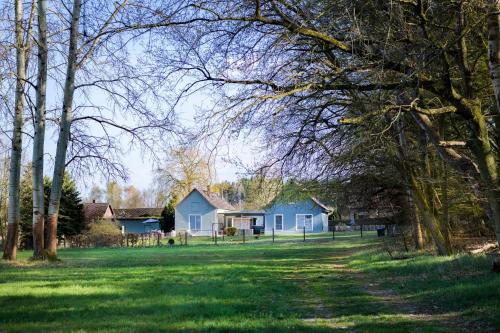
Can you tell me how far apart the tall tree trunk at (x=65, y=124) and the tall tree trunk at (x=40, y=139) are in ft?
1.24

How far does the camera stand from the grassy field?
7.91 m

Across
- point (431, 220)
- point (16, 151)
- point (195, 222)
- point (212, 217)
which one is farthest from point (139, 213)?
point (431, 220)

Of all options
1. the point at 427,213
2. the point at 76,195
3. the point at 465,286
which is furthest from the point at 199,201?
the point at 465,286

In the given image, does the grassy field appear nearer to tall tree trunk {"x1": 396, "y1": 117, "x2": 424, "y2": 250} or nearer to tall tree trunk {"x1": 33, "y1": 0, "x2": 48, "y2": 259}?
tall tree trunk {"x1": 33, "y1": 0, "x2": 48, "y2": 259}

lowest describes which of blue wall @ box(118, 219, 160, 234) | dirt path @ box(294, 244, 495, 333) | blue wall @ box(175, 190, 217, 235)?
dirt path @ box(294, 244, 495, 333)

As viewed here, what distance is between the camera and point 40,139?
1933 centimetres

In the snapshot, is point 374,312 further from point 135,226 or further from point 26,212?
point 135,226

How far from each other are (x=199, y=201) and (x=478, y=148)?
63.1 m

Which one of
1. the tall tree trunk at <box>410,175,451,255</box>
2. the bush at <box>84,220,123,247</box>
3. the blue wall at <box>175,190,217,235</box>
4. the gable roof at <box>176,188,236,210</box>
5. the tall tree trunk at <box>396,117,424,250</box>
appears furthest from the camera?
the blue wall at <box>175,190,217,235</box>

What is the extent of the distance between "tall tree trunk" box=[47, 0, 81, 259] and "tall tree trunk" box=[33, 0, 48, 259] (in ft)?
1.24

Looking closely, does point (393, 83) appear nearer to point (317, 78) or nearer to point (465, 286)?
point (317, 78)

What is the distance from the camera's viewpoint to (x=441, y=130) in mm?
14281

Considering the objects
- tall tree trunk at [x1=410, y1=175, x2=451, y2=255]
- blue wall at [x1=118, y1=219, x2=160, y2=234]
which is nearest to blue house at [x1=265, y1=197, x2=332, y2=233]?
blue wall at [x1=118, y1=219, x2=160, y2=234]

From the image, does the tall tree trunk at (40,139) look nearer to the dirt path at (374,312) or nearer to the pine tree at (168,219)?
the dirt path at (374,312)
